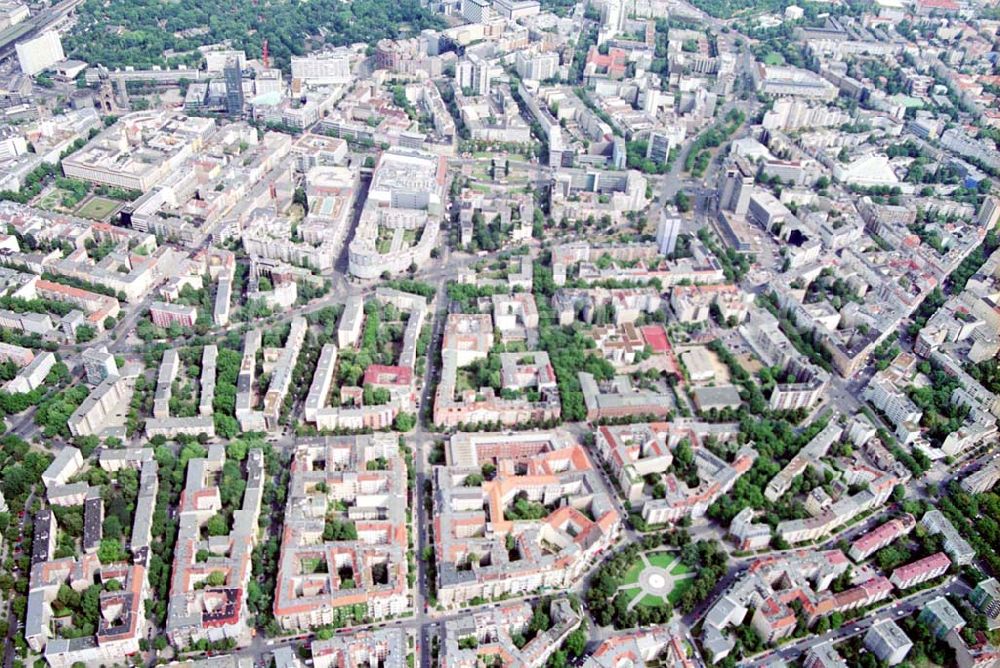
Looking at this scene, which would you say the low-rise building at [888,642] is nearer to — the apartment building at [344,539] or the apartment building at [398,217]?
the apartment building at [344,539]

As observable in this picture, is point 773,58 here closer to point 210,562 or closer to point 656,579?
point 656,579

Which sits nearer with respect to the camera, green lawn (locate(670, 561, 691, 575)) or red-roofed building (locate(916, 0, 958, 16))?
green lawn (locate(670, 561, 691, 575))

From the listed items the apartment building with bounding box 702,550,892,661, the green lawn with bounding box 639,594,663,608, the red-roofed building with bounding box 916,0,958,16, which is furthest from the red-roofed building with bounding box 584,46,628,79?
the green lawn with bounding box 639,594,663,608

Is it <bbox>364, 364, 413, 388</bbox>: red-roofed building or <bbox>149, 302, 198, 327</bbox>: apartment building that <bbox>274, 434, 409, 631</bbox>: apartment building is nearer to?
<bbox>364, 364, 413, 388</bbox>: red-roofed building

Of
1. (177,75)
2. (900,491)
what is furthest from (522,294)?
(177,75)

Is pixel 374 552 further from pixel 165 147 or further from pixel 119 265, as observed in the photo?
pixel 165 147

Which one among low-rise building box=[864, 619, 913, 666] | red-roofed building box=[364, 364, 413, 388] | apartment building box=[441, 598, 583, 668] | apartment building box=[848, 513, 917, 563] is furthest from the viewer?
red-roofed building box=[364, 364, 413, 388]
